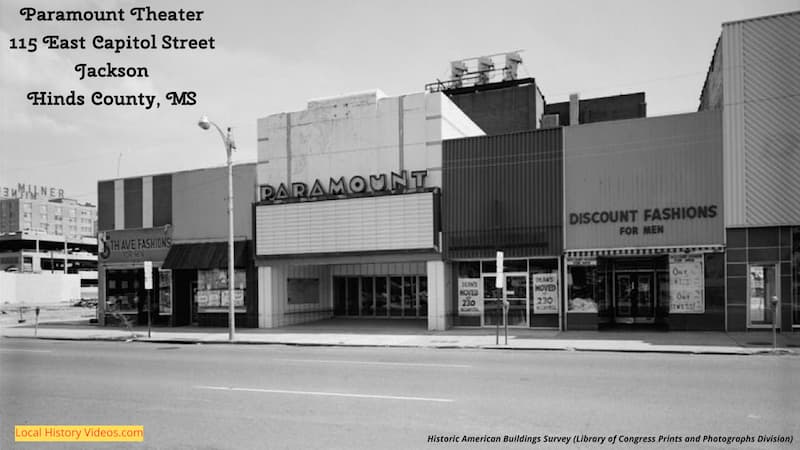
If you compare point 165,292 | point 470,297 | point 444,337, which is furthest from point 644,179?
point 165,292

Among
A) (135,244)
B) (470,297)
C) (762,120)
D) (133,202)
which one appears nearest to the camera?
(762,120)

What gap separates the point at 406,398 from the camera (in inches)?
403

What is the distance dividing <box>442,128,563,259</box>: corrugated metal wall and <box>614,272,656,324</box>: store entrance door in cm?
362

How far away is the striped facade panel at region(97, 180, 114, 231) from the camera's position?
107 feet

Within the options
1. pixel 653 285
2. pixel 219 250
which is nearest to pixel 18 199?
pixel 219 250

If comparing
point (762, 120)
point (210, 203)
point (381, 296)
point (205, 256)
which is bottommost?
point (381, 296)

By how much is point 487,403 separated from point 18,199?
6542 inches

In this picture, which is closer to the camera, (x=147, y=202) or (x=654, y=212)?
(x=654, y=212)

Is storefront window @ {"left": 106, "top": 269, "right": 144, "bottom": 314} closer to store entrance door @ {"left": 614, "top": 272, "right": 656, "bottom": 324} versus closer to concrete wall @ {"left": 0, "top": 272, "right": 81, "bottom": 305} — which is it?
store entrance door @ {"left": 614, "top": 272, "right": 656, "bottom": 324}

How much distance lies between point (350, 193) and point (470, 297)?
20.8 feet

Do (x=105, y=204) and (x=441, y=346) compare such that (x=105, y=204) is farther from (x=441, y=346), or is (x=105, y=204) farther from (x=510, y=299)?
(x=441, y=346)

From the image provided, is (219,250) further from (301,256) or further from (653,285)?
(653,285)

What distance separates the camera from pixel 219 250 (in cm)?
2886

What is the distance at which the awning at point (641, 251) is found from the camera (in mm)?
21453
